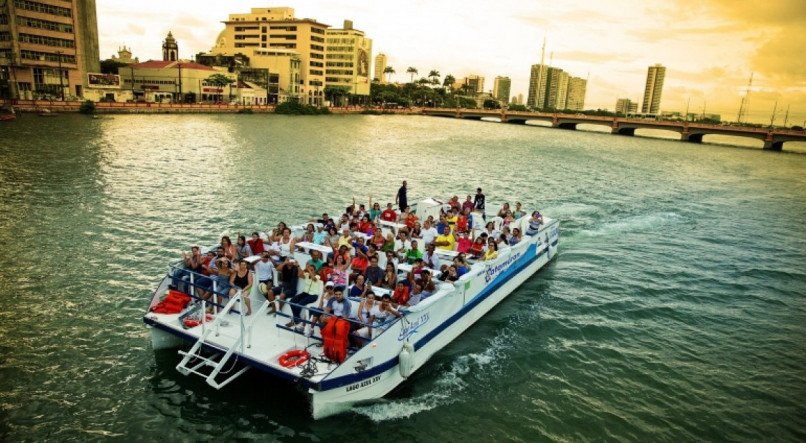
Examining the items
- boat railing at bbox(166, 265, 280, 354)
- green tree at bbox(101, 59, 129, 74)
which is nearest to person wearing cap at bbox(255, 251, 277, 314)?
boat railing at bbox(166, 265, 280, 354)

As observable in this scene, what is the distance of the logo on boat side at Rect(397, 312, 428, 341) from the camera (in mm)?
11156

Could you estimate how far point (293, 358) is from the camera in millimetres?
10219

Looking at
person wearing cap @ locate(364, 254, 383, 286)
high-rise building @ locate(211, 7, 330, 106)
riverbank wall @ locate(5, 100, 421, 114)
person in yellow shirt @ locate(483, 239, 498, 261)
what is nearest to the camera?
person wearing cap @ locate(364, 254, 383, 286)

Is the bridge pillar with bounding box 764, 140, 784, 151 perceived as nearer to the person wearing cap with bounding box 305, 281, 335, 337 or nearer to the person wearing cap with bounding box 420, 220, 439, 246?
the person wearing cap with bounding box 420, 220, 439, 246

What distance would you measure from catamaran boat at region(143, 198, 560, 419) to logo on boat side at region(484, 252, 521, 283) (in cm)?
61

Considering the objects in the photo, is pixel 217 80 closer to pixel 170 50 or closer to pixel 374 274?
pixel 170 50

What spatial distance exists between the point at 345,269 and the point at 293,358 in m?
3.19

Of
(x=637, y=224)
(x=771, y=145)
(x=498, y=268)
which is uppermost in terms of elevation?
(x=771, y=145)

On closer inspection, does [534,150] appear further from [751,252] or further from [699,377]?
[699,377]

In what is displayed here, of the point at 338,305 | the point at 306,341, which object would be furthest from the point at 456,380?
the point at 306,341

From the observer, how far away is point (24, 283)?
16.6 metres

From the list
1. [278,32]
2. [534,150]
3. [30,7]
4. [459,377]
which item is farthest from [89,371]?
[278,32]

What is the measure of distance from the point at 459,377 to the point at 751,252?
2227cm

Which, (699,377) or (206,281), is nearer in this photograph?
(206,281)
